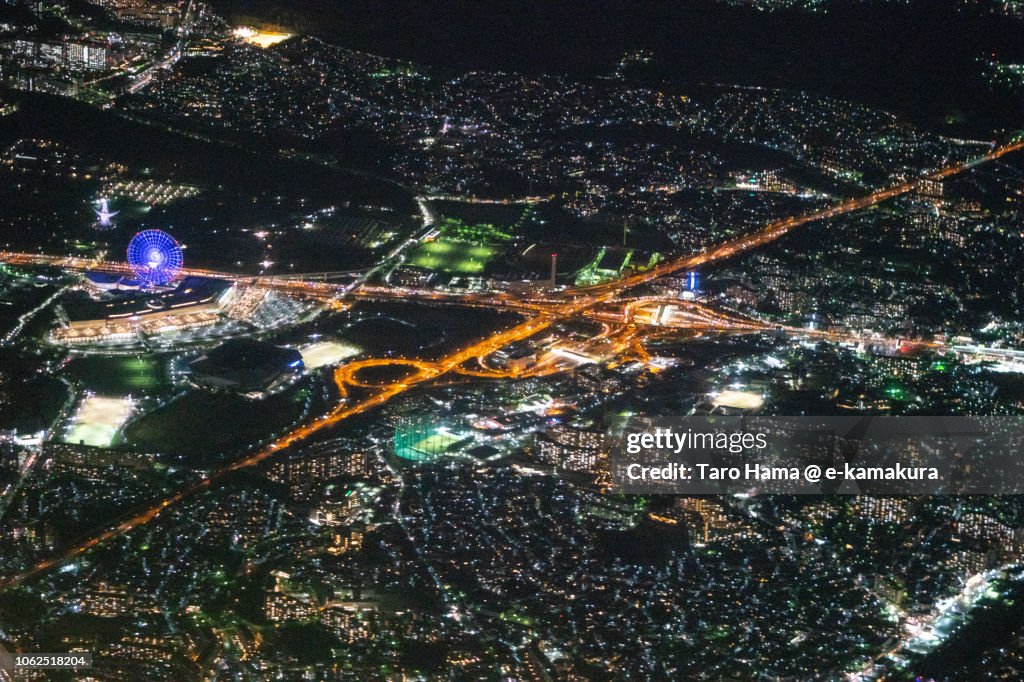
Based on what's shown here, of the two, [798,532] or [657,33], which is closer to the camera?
[798,532]

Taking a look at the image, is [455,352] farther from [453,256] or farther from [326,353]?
[453,256]

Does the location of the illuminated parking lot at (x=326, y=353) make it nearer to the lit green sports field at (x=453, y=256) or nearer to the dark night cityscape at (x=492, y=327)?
the dark night cityscape at (x=492, y=327)

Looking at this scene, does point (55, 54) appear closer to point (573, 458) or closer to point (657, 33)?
point (657, 33)

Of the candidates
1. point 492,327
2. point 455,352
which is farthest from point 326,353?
point 492,327

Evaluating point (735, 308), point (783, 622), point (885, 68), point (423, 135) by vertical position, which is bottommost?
point (783, 622)

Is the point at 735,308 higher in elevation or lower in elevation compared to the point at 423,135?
lower

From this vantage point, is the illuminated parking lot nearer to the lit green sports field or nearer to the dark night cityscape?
the dark night cityscape

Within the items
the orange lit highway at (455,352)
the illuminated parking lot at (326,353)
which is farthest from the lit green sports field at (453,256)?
the illuminated parking lot at (326,353)

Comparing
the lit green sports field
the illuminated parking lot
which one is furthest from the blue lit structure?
the lit green sports field

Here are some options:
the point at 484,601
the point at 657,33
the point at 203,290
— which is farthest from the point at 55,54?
the point at 484,601
